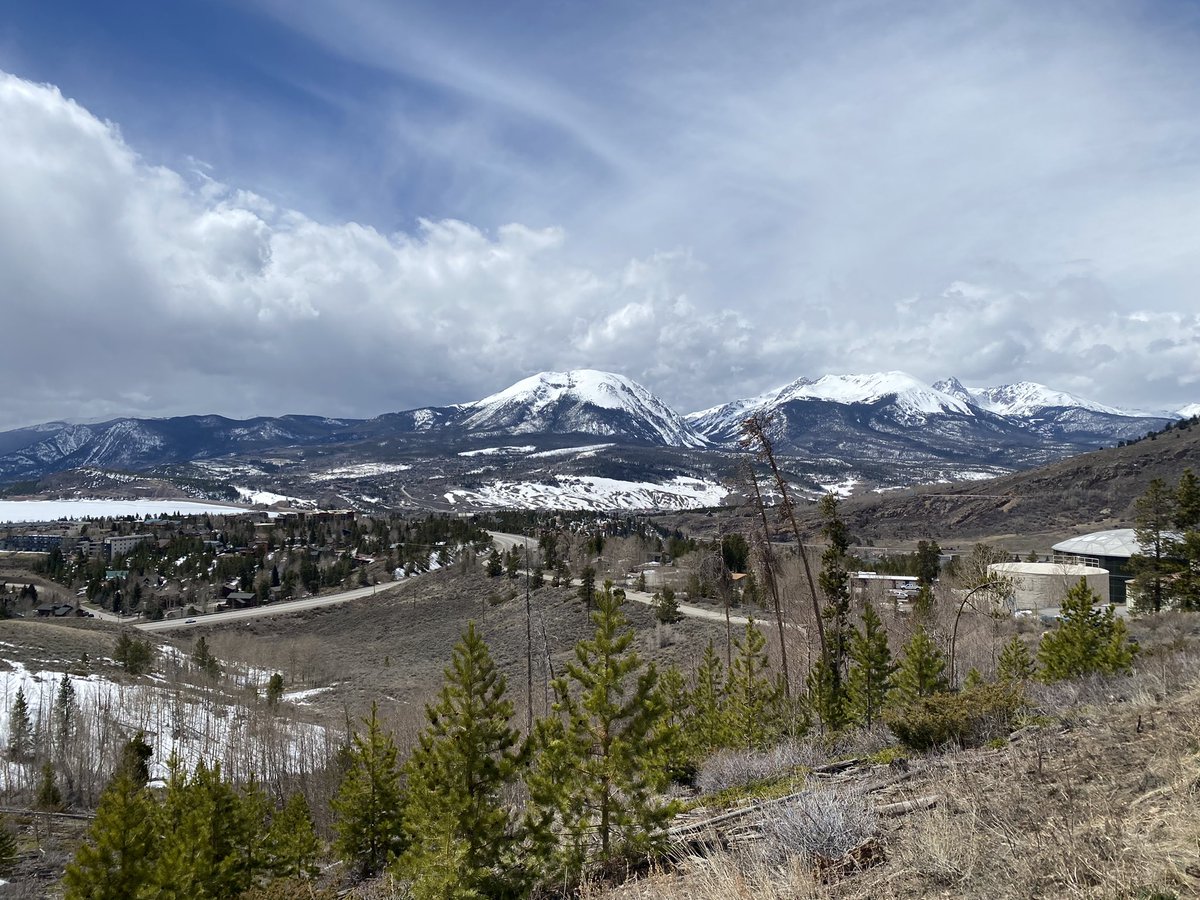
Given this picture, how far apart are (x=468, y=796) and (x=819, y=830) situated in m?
7.92

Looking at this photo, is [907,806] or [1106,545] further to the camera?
[1106,545]

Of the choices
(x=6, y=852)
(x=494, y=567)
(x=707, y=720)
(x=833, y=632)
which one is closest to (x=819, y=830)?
(x=833, y=632)

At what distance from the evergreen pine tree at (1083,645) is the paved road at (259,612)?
96.2m

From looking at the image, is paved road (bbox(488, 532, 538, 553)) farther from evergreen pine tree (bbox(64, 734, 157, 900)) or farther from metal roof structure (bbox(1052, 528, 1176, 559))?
evergreen pine tree (bbox(64, 734, 157, 900))

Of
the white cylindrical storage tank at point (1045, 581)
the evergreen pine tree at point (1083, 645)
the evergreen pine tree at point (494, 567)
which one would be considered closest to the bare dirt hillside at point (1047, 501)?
the white cylindrical storage tank at point (1045, 581)

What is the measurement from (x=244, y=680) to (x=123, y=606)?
233 feet

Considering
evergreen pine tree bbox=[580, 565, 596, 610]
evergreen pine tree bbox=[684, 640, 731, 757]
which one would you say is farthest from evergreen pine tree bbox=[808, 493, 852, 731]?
evergreen pine tree bbox=[580, 565, 596, 610]

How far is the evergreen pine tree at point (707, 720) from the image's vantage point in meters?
25.7

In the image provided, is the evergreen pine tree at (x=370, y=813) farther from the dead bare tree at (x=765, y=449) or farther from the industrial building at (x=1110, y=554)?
the industrial building at (x=1110, y=554)

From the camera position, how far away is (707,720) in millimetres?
27953

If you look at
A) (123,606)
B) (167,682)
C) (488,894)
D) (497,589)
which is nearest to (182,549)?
(123,606)

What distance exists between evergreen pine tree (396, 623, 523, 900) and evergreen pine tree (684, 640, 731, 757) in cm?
1141

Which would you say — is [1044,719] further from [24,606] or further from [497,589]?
[24,606]

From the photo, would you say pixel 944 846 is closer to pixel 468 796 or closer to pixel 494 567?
pixel 468 796
